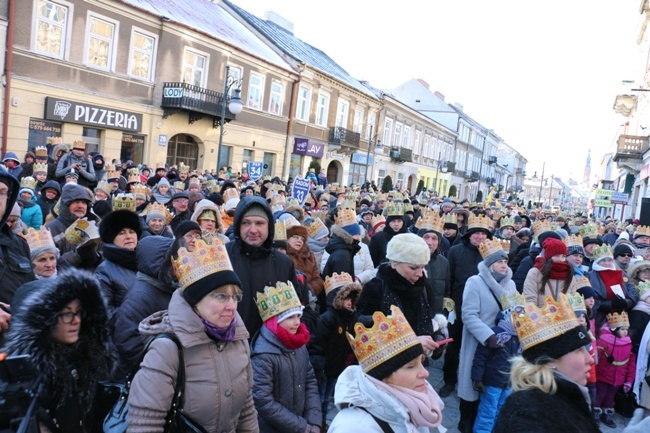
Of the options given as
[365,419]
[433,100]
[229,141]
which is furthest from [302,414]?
[433,100]

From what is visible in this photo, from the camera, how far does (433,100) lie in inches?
2282

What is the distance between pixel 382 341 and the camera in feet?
8.43

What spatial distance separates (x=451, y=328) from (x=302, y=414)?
3614 mm

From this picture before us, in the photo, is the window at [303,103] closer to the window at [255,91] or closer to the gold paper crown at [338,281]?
the window at [255,91]

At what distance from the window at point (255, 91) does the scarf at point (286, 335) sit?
2224cm

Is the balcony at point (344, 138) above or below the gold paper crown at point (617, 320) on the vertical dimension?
above

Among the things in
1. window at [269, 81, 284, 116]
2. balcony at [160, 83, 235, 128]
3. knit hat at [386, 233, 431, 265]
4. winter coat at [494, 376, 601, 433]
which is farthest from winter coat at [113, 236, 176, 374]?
window at [269, 81, 284, 116]

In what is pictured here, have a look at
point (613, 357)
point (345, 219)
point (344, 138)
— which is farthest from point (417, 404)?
point (344, 138)

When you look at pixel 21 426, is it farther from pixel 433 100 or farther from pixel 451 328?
pixel 433 100

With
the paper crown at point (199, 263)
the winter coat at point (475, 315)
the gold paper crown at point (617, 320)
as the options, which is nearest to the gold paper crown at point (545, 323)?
the paper crown at point (199, 263)

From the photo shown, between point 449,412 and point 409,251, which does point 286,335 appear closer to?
point 409,251

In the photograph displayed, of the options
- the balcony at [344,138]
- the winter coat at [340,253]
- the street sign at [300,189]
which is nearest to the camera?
the winter coat at [340,253]

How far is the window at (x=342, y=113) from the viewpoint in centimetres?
3238

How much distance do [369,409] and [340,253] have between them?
10.5ft
